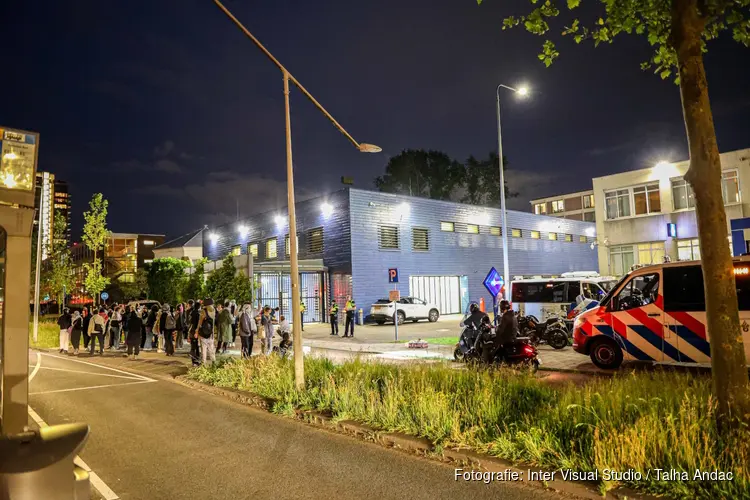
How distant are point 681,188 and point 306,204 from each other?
23.2m

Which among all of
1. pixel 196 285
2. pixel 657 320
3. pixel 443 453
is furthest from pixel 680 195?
pixel 443 453

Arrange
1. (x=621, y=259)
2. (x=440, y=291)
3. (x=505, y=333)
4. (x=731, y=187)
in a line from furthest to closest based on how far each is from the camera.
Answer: (x=440, y=291)
(x=621, y=259)
(x=731, y=187)
(x=505, y=333)

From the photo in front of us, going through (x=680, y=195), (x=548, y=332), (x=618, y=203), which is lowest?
(x=548, y=332)

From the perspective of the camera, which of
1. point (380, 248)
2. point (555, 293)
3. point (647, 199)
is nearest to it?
point (555, 293)

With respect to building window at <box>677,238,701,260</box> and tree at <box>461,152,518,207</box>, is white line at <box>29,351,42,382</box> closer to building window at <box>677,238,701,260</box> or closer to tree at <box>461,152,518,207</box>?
building window at <box>677,238,701,260</box>

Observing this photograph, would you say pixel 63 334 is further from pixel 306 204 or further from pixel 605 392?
pixel 605 392

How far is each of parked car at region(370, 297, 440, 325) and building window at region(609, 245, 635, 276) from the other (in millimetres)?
12268

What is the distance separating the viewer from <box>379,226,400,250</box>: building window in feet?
104

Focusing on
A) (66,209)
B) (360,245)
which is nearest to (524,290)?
(360,245)

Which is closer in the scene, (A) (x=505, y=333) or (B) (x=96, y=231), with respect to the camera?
(A) (x=505, y=333)

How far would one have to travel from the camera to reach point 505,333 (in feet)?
35.6

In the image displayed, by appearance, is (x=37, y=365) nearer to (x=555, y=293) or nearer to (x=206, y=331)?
(x=206, y=331)

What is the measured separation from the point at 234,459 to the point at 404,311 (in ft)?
74.1

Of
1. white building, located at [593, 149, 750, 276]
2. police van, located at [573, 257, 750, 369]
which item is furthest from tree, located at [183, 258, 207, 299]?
white building, located at [593, 149, 750, 276]
